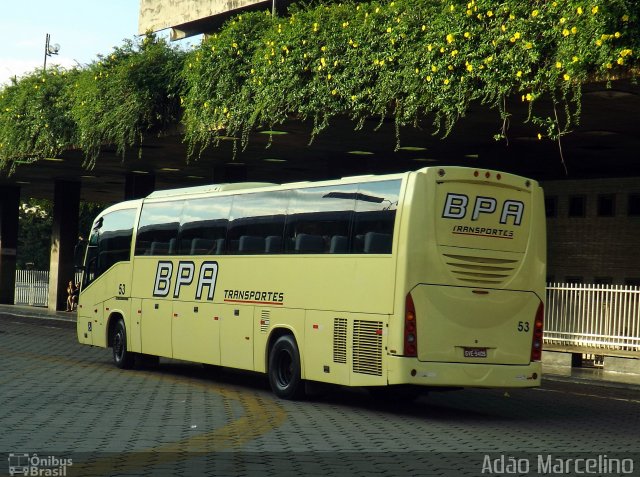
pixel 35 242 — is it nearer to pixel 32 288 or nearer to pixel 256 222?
pixel 32 288

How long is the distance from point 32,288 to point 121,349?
3755cm

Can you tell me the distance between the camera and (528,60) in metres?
19.8

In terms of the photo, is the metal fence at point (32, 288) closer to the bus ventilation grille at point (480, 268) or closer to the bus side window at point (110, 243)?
the bus side window at point (110, 243)

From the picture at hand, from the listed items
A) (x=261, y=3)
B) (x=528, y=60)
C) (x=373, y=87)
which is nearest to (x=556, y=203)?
(x=261, y=3)

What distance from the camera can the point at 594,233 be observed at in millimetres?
35469

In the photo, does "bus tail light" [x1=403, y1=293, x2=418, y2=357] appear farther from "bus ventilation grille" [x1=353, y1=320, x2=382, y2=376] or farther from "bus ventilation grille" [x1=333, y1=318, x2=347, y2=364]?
"bus ventilation grille" [x1=333, y1=318, x2=347, y2=364]

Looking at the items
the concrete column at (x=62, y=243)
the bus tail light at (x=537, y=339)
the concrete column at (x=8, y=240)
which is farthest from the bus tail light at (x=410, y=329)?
the concrete column at (x=8, y=240)

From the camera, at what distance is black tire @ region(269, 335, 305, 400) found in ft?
57.9

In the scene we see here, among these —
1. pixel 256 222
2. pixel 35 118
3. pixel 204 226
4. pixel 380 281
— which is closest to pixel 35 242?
pixel 35 118

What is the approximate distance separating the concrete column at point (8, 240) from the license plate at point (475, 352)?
43864 mm

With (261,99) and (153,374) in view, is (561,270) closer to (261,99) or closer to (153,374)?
(261,99)

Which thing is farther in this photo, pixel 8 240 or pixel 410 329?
pixel 8 240

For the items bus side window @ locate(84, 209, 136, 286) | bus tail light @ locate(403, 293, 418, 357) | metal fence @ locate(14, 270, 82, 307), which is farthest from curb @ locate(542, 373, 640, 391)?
metal fence @ locate(14, 270, 82, 307)

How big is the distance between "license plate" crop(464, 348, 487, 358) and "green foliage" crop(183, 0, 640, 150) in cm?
516
